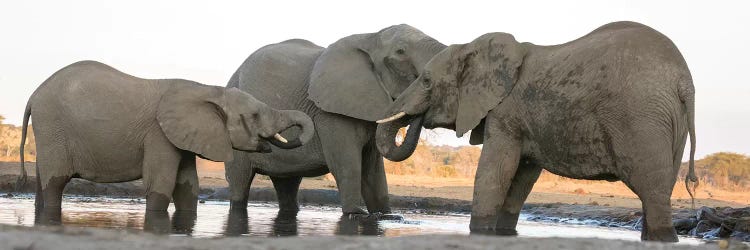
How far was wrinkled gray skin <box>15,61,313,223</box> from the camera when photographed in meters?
11.3

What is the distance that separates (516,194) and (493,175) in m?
0.78

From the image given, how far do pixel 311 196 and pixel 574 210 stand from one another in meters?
4.52

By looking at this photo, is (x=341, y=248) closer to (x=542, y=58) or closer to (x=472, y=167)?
(x=542, y=58)

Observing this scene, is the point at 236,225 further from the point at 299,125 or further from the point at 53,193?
the point at 53,193

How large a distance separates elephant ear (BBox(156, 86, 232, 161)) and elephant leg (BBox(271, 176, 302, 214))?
287 cm

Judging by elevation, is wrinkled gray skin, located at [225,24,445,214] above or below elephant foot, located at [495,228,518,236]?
above

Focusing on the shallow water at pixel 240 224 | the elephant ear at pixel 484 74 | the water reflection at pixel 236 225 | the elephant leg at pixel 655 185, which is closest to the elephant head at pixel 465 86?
the elephant ear at pixel 484 74

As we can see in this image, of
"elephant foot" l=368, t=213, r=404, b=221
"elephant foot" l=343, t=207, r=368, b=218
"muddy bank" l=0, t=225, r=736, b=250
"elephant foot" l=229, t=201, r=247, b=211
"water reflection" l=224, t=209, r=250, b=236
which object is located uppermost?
"elephant foot" l=229, t=201, r=247, b=211

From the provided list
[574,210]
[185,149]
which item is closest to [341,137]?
[185,149]

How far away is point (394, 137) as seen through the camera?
1123cm

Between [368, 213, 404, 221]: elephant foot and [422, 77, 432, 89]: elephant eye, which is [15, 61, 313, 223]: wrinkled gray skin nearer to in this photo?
[368, 213, 404, 221]: elephant foot

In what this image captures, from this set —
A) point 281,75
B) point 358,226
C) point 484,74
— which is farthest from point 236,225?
point 281,75

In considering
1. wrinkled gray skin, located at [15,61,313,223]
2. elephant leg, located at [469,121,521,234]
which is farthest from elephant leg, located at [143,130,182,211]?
elephant leg, located at [469,121,521,234]

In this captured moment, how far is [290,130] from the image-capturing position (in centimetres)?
1341
